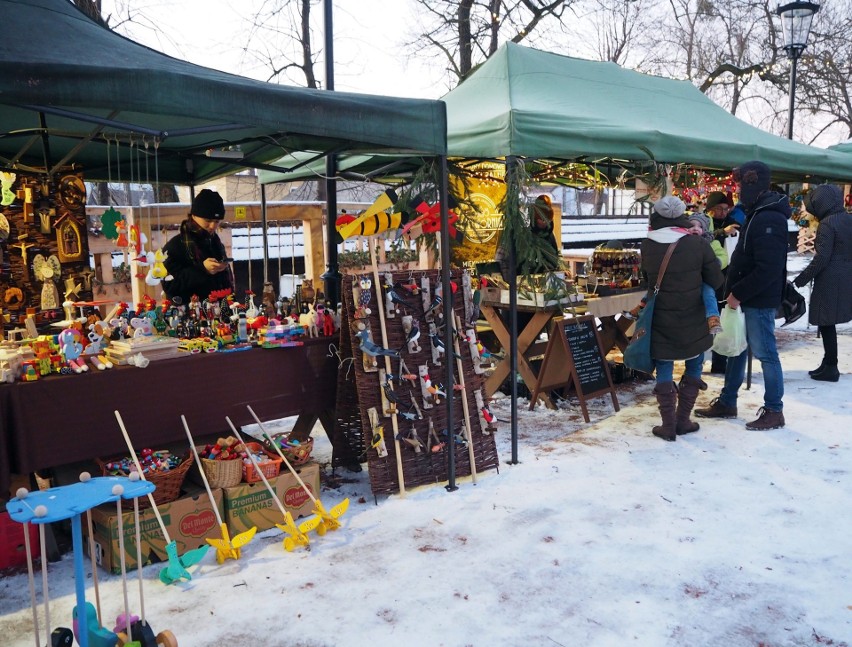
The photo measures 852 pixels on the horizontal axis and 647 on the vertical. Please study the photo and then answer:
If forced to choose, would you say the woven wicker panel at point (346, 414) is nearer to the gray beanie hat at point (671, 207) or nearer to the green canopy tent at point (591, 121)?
the green canopy tent at point (591, 121)

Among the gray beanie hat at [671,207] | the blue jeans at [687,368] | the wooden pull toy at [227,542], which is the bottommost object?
the wooden pull toy at [227,542]

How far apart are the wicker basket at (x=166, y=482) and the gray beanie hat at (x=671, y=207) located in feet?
11.8

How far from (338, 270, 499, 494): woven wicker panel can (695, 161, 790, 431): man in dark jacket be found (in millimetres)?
2303

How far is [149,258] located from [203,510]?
5.08 feet

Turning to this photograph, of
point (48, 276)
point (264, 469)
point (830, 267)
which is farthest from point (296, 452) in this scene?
point (830, 267)

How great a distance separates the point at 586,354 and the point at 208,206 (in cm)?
323

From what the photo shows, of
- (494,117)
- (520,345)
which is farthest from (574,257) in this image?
(494,117)

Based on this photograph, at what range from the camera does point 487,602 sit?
302cm

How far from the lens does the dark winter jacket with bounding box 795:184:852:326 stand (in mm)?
6648

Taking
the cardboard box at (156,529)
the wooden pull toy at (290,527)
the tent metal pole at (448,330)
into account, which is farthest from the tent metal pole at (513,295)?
the cardboard box at (156,529)

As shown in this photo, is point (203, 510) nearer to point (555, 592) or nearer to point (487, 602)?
point (487, 602)

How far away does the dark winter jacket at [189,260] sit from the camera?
533cm

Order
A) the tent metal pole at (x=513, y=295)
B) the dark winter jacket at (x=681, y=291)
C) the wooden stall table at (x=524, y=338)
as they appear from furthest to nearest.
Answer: the wooden stall table at (x=524, y=338) → the dark winter jacket at (x=681, y=291) → the tent metal pole at (x=513, y=295)

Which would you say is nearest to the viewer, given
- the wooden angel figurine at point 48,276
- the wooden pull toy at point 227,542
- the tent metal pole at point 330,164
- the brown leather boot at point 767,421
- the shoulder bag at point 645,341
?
the wooden pull toy at point 227,542
